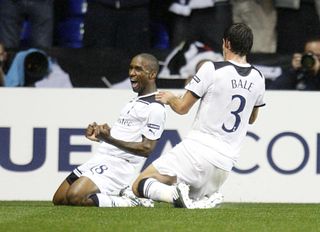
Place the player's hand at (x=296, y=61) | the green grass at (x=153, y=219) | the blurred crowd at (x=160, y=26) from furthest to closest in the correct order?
the player's hand at (x=296, y=61) → the blurred crowd at (x=160, y=26) → the green grass at (x=153, y=219)

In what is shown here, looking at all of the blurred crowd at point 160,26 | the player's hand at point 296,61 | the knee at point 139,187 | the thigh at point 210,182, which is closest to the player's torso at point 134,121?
the knee at point 139,187

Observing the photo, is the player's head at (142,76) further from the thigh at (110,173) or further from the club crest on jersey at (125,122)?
the thigh at (110,173)

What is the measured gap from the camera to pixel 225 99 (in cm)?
1053

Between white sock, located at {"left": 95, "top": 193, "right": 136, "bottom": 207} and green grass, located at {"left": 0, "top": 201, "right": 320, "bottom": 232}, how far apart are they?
410mm

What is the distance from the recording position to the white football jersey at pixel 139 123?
448 inches

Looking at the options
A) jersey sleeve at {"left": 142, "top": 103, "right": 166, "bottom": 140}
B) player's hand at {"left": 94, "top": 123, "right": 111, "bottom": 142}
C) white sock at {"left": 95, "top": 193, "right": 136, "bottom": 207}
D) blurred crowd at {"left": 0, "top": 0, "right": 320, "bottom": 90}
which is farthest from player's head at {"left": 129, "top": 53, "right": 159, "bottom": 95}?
blurred crowd at {"left": 0, "top": 0, "right": 320, "bottom": 90}

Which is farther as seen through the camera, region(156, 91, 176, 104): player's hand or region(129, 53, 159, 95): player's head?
region(129, 53, 159, 95): player's head

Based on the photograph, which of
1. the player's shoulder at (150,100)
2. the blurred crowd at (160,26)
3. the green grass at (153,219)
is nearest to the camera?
the green grass at (153,219)

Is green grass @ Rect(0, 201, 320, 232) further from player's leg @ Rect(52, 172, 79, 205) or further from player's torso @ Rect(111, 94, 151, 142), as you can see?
player's torso @ Rect(111, 94, 151, 142)

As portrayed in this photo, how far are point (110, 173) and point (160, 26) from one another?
3409mm

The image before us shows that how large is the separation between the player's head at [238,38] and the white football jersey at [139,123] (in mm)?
1255

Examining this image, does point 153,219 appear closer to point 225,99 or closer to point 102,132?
point 225,99

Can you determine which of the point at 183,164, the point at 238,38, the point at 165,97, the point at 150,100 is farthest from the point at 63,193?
the point at 238,38

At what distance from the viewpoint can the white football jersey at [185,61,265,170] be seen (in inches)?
413
